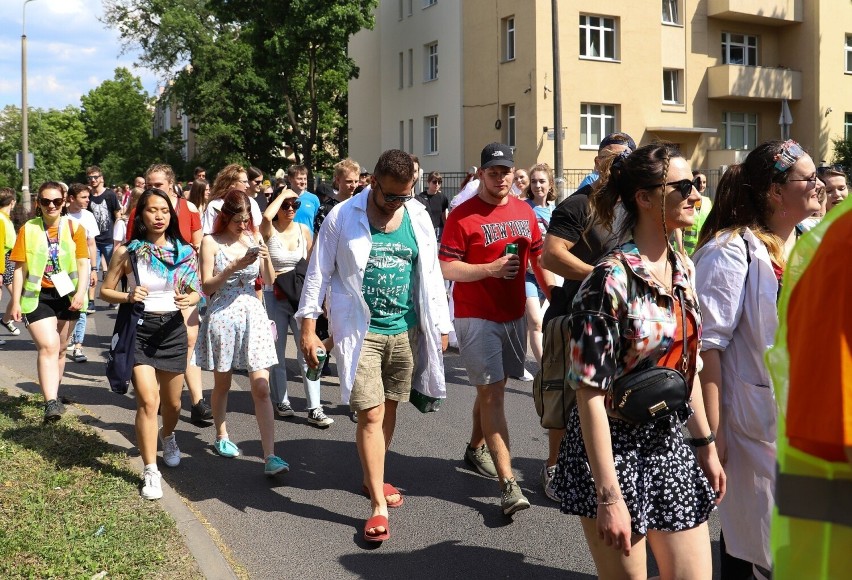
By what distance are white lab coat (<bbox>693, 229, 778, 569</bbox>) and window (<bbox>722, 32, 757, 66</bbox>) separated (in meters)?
34.9

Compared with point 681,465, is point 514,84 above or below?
above

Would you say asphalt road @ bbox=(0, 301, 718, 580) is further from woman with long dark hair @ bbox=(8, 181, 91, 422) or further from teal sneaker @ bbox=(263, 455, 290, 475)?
woman with long dark hair @ bbox=(8, 181, 91, 422)

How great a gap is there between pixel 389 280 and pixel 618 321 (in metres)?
2.63

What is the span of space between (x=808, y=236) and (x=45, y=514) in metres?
4.82

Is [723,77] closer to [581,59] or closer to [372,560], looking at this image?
[581,59]

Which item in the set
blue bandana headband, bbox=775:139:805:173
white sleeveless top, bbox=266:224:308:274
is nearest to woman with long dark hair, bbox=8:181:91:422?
white sleeveless top, bbox=266:224:308:274

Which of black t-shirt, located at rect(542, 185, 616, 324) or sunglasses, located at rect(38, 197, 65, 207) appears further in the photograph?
sunglasses, located at rect(38, 197, 65, 207)

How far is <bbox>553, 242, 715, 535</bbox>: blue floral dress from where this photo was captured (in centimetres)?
289

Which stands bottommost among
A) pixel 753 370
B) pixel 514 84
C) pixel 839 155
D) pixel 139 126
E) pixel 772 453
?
pixel 772 453

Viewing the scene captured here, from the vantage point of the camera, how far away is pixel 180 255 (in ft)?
21.2

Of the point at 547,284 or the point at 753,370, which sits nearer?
the point at 753,370

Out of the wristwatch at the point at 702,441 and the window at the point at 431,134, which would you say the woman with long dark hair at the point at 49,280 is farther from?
the window at the point at 431,134

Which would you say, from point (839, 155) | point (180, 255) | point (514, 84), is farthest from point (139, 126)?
point (180, 255)

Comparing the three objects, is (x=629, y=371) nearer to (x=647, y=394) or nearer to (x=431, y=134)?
(x=647, y=394)
